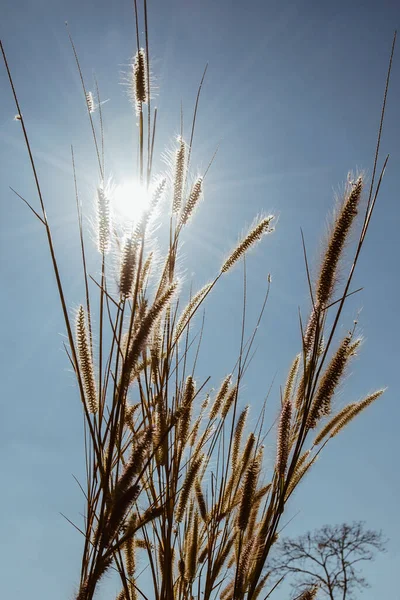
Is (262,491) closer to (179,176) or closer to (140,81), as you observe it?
(179,176)

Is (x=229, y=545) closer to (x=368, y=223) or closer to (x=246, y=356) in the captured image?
(x=246, y=356)

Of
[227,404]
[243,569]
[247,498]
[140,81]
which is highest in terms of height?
[140,81]

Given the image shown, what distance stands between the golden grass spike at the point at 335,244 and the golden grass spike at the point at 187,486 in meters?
0.62

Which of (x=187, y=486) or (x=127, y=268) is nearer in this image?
(x=127, y=268)

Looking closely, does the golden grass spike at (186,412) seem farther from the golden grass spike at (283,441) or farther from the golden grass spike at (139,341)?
the golden grass spike at (139,341)

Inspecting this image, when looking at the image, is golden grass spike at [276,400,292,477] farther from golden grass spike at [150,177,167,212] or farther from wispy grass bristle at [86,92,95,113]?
wispy grass bristle at [86,92,95,113]

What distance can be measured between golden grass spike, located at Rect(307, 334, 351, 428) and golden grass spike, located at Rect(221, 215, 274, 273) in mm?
406

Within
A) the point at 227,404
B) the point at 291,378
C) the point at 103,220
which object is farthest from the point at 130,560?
the point at 103,220

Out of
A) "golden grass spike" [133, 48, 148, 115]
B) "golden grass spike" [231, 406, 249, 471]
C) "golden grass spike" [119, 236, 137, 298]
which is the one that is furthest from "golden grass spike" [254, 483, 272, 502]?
"golden grass spike" [133, 48, 148, 115]

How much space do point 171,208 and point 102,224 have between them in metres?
0.27

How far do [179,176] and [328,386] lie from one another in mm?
708

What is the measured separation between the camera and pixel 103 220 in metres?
1.12

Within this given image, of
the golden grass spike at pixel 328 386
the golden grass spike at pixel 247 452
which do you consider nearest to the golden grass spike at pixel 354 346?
the golden grass spike at pixel 328 386

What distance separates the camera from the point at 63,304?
0.97 metres
